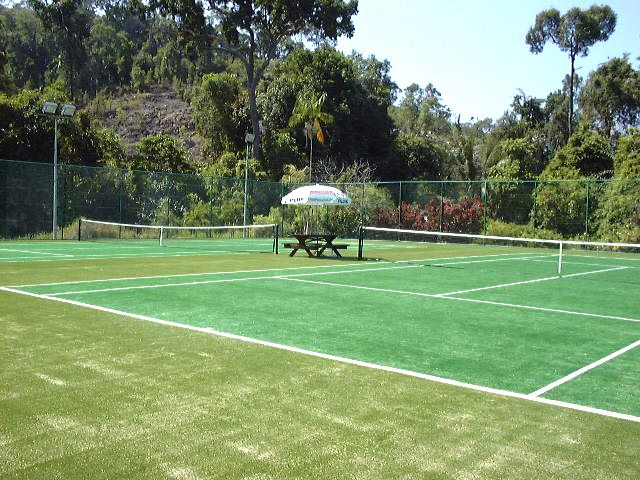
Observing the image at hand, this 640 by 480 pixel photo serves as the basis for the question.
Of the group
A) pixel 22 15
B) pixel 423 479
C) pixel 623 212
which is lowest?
pixel 423 479

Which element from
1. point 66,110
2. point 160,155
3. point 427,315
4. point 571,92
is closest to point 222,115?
point 160,155

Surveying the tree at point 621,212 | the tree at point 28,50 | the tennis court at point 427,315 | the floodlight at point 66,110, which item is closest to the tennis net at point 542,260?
the tennis court at point 427,315

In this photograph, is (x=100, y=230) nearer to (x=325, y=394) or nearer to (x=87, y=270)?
(x=87, y=270)

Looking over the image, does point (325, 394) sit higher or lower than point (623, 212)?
lower

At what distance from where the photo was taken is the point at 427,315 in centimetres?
928

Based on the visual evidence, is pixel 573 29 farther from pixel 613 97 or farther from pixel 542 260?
pixel 542 260

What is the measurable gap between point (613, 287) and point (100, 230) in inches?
788

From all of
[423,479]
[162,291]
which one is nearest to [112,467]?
[423,479]

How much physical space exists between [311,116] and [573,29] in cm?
2466

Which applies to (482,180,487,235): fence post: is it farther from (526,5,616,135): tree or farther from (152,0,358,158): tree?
(526,5,616,135): tree

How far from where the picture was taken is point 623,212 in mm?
28000

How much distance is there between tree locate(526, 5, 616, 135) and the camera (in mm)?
52406

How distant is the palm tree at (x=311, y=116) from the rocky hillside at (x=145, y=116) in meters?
27.5

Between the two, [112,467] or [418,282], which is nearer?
[112,467]
